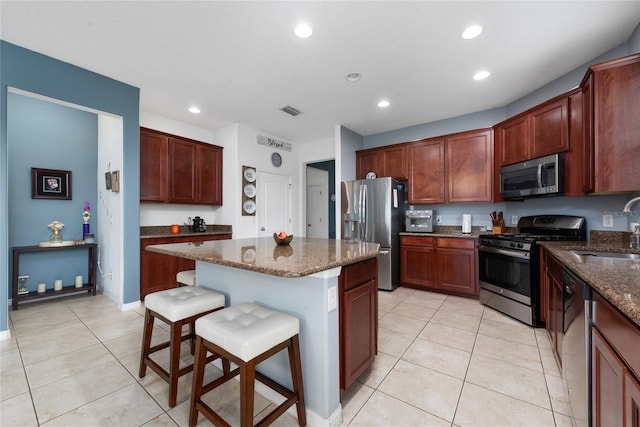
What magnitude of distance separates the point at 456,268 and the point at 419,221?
0.89 meters

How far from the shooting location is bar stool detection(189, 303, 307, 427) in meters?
1.14

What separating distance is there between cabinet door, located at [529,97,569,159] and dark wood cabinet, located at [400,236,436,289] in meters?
1.66

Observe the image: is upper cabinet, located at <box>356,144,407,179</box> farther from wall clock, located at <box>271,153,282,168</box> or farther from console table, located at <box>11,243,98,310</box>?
console table, located at <box>11,243,98,310</box>

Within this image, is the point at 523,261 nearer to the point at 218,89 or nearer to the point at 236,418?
the point at 236,418

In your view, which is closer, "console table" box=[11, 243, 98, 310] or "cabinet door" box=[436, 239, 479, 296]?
"console table" box=[11, 243, 98, 310]

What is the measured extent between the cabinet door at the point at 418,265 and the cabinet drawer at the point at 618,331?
112 inches

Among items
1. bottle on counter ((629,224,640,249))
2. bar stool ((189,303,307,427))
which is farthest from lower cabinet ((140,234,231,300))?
bottle on counter ((629,224,640,249))

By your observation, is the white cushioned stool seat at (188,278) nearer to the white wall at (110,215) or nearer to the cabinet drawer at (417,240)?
the white wall at (110,215)

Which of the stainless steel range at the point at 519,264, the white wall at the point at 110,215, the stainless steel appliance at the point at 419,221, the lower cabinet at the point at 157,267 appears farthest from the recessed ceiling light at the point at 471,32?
the lower cabinet at the point at 157,267

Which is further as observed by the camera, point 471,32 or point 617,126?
point 471,32

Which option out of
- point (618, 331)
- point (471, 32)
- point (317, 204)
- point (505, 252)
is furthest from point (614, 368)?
point (317, 204)

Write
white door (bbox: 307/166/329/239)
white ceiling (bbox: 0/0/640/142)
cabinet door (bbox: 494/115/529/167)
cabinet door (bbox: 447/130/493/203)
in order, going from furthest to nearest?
white door (bbox: 307/166/329/239), cabinet door (bbox: 447/130/493/203), cabinet door (bbox: 494/115/529/167), white ceiling (bbox: 0/0/640/142)

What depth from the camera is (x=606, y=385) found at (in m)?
0.92

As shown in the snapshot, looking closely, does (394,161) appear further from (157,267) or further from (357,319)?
(157,267)
